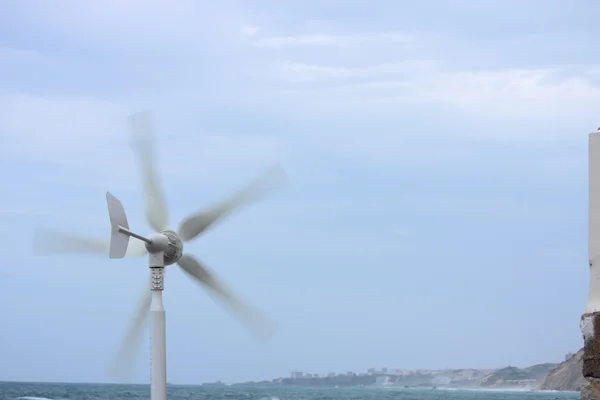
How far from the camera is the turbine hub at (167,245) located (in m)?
14.6

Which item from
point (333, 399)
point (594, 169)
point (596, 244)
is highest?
point (594, 169)

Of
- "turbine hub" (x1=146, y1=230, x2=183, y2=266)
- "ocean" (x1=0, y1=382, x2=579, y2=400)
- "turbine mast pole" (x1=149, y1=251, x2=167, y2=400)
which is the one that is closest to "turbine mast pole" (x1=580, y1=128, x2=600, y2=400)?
"turbine mast pole" (x1=149, y1=251, x2=167, y2=400)

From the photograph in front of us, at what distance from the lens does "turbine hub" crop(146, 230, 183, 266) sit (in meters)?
14.6

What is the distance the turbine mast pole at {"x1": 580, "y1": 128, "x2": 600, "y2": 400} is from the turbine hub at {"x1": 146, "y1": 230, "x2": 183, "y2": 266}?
10.5m

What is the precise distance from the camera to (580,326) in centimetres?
458

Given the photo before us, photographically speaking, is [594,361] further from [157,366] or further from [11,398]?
[11,398]

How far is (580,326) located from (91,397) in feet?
310

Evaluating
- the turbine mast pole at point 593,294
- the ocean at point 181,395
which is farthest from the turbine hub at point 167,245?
the ocean at point 181,395

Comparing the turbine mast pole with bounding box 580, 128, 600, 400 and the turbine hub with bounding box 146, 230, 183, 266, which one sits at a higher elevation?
the turbine hub with bounding box 146, 230, 183, 266

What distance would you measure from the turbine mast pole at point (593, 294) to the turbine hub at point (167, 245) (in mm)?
10483

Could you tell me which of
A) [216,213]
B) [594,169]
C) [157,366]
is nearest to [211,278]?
[216,213]

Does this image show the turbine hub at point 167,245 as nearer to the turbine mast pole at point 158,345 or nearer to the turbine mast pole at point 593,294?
the turbine mast pole at point 158,345

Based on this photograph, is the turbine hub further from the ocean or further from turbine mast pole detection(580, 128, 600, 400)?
the ocean

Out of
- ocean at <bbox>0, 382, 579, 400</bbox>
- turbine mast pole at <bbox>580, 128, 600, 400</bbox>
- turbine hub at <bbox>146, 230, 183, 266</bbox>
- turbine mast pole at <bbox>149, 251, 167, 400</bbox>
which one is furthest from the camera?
ocean at <bbox>0, 382, 579, 400</bbox>
